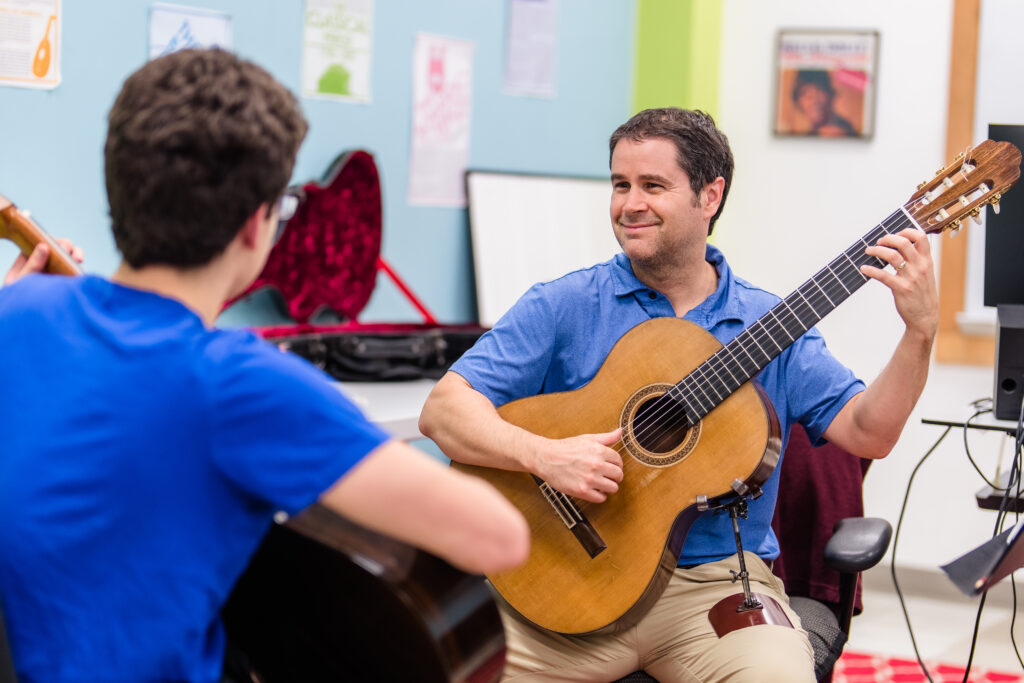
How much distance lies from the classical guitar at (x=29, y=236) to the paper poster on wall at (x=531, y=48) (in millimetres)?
2329

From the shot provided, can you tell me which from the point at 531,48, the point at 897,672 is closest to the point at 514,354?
the point at 897,672

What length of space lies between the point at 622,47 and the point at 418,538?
337 cm

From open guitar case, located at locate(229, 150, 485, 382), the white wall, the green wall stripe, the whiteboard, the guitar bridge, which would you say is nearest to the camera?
the guitar bridge

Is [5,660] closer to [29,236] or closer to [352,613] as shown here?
[352,613]

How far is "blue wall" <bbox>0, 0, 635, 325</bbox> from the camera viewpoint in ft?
8.22

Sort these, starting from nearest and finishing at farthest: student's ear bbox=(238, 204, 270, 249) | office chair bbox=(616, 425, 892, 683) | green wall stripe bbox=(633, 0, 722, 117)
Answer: student's ear bbox=(238, 204, 270, 249), office chair bbox=(616, 425, 892, 683), green wall stripe bbox=(633, 0, 722, 117)

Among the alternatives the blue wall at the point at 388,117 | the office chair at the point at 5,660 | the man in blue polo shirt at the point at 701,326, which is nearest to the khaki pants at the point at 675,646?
the man in blue polo shirt at the point at 701,326

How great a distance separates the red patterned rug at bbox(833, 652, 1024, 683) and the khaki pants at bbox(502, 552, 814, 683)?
1267mm

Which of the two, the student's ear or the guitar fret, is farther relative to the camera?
the guitar fret

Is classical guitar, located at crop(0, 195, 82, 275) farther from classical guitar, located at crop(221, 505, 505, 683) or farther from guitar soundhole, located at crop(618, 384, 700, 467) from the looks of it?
guitar soundhole, located at crop(618, 384, 700, 467)

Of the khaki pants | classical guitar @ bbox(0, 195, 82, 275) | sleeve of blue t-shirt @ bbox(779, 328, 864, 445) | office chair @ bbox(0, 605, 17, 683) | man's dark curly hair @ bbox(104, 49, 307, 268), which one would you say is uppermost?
man's dark curly hair @ bbox(104, 49, 307, 268)

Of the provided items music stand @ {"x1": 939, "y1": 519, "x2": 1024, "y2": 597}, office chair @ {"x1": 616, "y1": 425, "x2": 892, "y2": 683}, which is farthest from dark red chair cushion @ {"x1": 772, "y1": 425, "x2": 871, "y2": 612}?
music stand @ {"x1": 939, "y1": 519, "x2": 1024, "y2": 597}

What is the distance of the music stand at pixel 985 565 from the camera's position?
4.31ft

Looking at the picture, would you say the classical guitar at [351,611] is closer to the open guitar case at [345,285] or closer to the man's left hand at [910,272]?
the man's left hand at [910,272]
